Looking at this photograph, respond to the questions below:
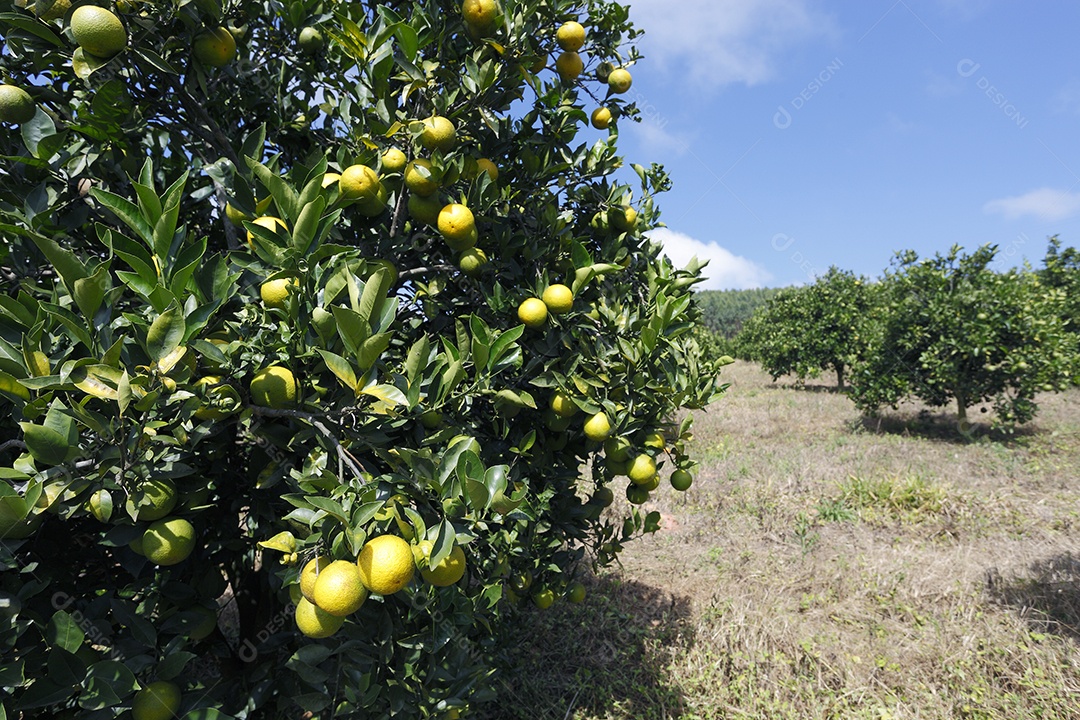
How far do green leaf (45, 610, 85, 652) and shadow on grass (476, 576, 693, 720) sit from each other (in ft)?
6.12

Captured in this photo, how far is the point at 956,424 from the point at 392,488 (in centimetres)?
1141

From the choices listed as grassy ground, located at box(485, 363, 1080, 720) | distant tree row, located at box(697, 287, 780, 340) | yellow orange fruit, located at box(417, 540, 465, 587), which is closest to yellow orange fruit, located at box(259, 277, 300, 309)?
yellow orange fruit, located at box(417, 540, 465, 587)

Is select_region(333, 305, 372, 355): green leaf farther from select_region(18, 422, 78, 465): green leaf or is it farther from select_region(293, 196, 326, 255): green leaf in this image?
select_region(18, 422, 78, 465): green leaf

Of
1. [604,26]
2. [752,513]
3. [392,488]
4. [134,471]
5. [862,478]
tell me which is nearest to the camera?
[134,471]

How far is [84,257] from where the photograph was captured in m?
1.55

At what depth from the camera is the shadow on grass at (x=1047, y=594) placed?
348 cm

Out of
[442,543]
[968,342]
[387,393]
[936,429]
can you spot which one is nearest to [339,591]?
[442,543]

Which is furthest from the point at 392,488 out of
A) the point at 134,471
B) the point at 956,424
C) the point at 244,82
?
the point at 956,424

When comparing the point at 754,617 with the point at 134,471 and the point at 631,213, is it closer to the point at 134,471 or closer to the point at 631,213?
the point at 631,213

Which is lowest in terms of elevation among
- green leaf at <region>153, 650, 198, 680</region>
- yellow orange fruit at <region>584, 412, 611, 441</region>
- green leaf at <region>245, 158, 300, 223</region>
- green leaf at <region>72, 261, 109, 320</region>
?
green leaf at <region>153, 650, 198, 680</region>

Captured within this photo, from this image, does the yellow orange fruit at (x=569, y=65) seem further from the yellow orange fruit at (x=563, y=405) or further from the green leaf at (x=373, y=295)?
the green leaf at (x=373, y=295)

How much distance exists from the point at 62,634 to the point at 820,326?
612 inches

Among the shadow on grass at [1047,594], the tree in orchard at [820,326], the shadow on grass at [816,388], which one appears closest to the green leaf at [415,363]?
the shadow on grass at [1047,594]

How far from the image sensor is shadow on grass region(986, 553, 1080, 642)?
348 cm
